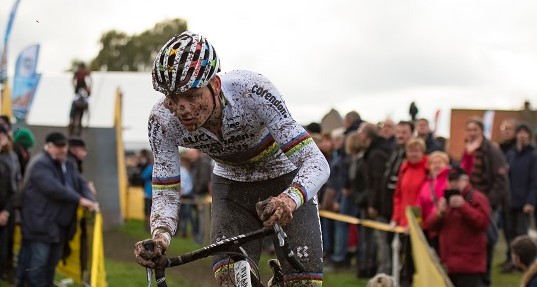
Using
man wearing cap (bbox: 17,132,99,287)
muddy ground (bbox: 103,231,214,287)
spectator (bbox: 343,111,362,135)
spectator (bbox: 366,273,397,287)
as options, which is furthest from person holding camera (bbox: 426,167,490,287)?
man wearing cap (bbox: 17,132,99,287)

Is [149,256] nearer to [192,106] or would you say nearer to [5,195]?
[192,106]

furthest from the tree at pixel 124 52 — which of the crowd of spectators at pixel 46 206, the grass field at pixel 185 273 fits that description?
the crowd of spectators at pixel 46 206

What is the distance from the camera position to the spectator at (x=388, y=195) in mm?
13133

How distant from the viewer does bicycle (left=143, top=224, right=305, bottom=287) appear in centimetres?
541

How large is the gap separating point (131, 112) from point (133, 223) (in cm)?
1227

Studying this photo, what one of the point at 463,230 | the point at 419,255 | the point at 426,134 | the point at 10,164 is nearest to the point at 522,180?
the point at 426,134

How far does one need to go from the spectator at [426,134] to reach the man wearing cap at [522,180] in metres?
1.16

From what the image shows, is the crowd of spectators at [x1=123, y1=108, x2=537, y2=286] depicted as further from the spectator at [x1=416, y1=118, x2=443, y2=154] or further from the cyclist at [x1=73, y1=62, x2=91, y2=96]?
the cyclist at [x1=73, y1=62, x2=91, y2=96]

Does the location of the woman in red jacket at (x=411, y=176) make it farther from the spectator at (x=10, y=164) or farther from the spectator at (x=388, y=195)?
the spectator at (x=10, y=164)

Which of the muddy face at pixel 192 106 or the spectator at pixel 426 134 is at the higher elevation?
the muddy face at pixel 192 106

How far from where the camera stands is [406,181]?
1271 cm

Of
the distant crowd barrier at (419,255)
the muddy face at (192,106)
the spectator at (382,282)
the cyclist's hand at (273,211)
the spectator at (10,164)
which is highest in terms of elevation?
the muddy face at (192,106)

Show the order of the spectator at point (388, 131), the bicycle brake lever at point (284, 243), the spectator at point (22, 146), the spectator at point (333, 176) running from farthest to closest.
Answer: the spectator at point (333, 176) → the spectator at point (22, 146) → the spectator at point (388, 131) → the bicycle brake lever at point (284, 243)

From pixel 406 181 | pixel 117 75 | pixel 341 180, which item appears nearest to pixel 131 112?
pixel 117 75
